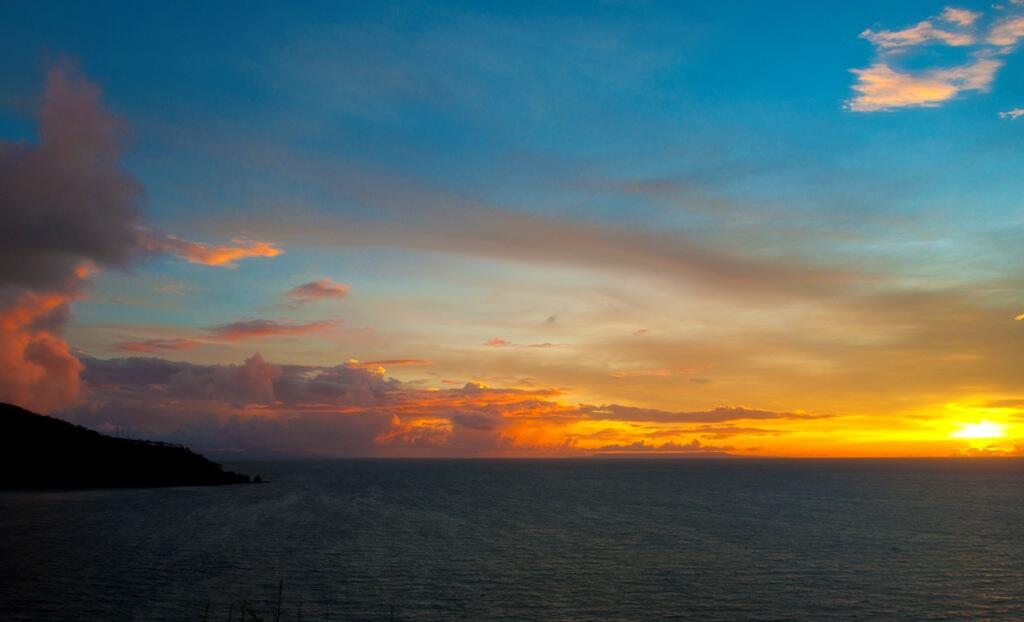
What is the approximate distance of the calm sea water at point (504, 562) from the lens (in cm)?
5134

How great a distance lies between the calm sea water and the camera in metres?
51.3

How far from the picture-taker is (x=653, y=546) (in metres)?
80.0

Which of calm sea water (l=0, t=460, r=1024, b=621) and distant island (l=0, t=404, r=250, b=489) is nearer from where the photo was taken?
calm sea water (l=0, t=460, r=1024, b=621)

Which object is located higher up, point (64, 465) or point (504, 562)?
point (64, 465)

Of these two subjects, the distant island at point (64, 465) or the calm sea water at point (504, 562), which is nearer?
the calm sea water at point (504, 562)

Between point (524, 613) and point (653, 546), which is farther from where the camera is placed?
point (653, 546)

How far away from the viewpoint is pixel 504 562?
69.3 meters

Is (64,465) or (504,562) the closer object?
(504,562)

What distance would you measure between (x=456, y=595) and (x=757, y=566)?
103 ft

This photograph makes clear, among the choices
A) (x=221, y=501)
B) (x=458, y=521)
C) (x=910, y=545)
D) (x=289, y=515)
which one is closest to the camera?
(x=910, y=545)

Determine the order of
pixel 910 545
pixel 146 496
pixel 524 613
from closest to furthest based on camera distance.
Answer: pixel 524 613 < pixel 910 545 < pixel 146 496

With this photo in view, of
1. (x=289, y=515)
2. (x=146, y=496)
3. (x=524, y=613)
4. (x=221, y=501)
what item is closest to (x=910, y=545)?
(x=524, y=613)

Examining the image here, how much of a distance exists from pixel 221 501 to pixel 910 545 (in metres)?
117

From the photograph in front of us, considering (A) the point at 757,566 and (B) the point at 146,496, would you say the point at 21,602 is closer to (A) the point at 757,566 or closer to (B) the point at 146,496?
(A) the point at 757,566
